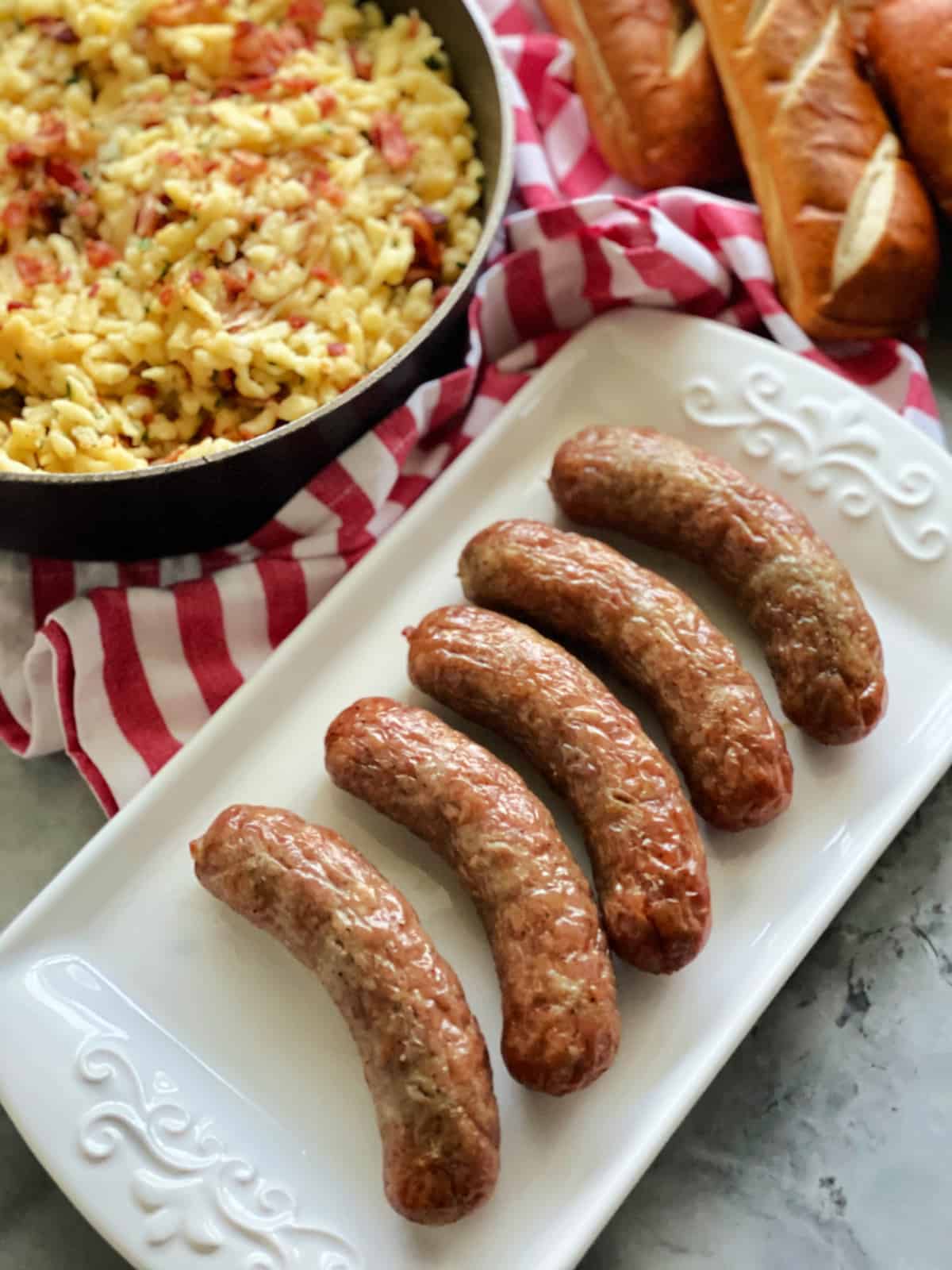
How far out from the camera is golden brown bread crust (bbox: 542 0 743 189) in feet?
7.15

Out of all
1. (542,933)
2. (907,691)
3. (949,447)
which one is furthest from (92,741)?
(949,447)

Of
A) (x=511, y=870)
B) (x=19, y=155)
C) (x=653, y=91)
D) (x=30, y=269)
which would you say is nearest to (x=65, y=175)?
(x=19, y=155)

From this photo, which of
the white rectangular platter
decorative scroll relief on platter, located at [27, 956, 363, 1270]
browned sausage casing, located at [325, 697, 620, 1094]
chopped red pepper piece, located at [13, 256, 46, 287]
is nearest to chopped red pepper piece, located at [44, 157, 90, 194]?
chopped red pepper piece, located at [13, 256, 46, 287]

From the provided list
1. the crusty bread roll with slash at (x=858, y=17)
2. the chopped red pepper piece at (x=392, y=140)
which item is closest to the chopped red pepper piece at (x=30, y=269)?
the chopped red pepper piece at (x=392, y=140)

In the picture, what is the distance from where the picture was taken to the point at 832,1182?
1.71 metres

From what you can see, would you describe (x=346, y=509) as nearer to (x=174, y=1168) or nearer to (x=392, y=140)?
(x=392, y=140)

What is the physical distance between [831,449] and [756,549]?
0.28 m

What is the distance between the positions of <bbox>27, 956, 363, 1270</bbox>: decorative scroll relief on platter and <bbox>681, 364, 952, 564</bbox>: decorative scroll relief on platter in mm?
1239

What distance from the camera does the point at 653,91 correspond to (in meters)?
2.17

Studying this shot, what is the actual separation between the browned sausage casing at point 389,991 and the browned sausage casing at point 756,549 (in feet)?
2.04

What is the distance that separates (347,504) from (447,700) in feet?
1.26

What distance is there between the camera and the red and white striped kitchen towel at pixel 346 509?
1945mm

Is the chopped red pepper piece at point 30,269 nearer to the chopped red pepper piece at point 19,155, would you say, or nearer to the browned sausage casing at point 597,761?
the chopped red pepper piece at point 19,155

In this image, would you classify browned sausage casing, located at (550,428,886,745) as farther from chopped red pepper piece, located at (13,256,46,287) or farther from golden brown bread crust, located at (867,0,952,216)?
chopped red pepper piece, located at (13,256,46,287)
